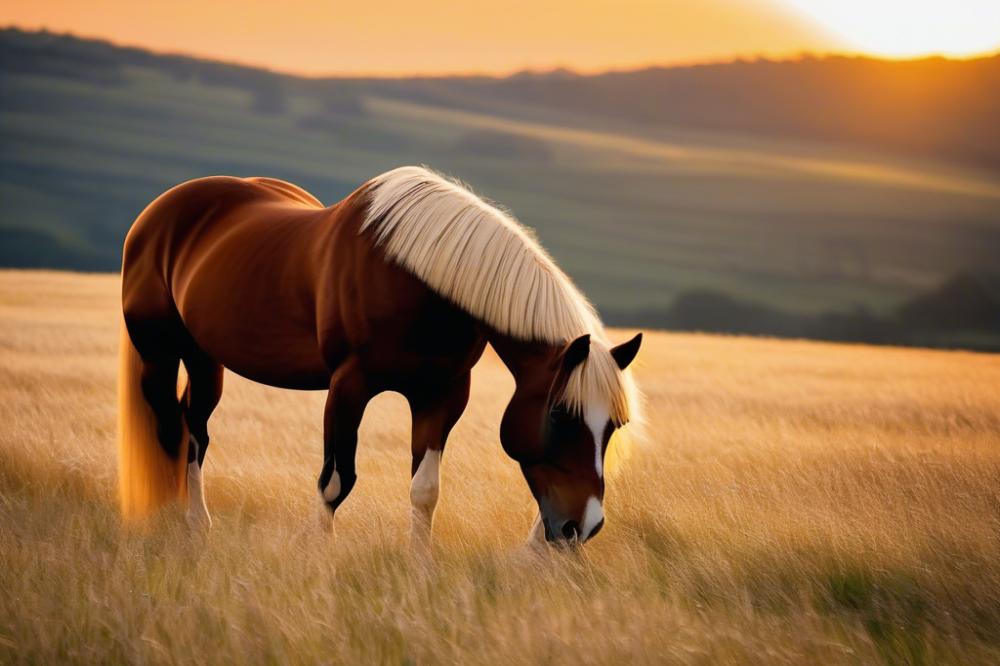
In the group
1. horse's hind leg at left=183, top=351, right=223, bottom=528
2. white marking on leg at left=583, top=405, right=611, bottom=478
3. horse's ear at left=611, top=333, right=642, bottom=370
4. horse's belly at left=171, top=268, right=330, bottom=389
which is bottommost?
horse's hind leg at left=183, top=351, right=223, bottom=528

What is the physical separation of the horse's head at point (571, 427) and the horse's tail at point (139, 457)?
290 centimetres

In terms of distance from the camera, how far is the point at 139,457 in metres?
6.55

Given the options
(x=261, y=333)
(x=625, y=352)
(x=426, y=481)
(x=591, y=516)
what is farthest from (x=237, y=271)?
(x=591, y=516)

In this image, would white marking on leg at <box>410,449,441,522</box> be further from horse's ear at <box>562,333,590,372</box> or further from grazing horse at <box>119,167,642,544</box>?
horse's ear at <box>562,333,590,372</box>

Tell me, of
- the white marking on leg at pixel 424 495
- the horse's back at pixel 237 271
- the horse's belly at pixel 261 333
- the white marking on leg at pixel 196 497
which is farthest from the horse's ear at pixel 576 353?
the white marking on leg at pixel 196 497

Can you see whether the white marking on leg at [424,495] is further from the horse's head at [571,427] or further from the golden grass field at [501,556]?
the horse's head at [571,427]

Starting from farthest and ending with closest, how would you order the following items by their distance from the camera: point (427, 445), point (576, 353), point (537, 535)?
point (427, 445) → point (537, 535) → point (576, 353)

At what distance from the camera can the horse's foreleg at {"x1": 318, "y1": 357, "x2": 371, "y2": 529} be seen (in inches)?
202

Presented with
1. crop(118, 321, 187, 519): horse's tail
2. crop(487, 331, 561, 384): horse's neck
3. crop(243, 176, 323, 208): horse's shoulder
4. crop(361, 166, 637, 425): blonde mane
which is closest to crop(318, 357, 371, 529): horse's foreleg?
crop(361, 166, 637, 425): blonde mane

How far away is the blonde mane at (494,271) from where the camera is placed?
14.4 feet

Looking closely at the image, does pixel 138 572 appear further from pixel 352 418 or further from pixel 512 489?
pixel 512 489

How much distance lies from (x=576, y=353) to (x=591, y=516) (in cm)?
70

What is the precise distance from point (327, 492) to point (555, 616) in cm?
174

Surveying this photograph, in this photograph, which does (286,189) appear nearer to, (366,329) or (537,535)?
(366,329)
